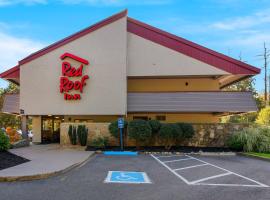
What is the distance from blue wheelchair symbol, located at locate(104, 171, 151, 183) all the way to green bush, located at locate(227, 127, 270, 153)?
410 inches

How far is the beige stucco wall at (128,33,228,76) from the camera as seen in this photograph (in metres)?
22.5

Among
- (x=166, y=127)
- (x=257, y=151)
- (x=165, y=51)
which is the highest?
(x=165, y=51)

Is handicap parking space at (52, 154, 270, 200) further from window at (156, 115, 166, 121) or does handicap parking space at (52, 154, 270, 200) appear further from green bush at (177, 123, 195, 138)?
window at (156, 115, 166, 121)

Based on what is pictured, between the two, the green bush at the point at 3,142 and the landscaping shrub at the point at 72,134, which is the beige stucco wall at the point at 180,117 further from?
the green bush at the point at 3,142

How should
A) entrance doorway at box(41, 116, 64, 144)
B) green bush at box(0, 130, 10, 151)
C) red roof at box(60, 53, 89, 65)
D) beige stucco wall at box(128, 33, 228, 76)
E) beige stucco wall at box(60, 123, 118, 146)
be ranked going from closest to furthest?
green bush at box(0, 130, 10, 151), beige stucco wall at box(60, 123, 118, 146), red roof at box(60, 53, 89, 65), beige stucco wall at box(128, 33, 228, 76), entrance doorway at box(41, 116, 64, 144)

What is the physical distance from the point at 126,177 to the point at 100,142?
1017cm

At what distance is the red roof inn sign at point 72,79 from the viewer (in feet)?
73.4

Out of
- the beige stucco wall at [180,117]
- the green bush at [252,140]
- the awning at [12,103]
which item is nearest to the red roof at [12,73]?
the awning at [12,103]

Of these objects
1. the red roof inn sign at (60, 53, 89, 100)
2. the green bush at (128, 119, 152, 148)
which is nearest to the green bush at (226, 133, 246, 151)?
the green bush at (128, 119, 152, 148)

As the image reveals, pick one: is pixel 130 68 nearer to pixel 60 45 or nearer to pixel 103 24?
pixel 103 24

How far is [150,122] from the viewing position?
19875 millimetres

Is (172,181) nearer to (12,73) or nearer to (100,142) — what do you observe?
(100,142)

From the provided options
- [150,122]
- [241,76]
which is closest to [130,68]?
[150,122]

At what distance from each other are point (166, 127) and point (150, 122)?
1.09 metres
